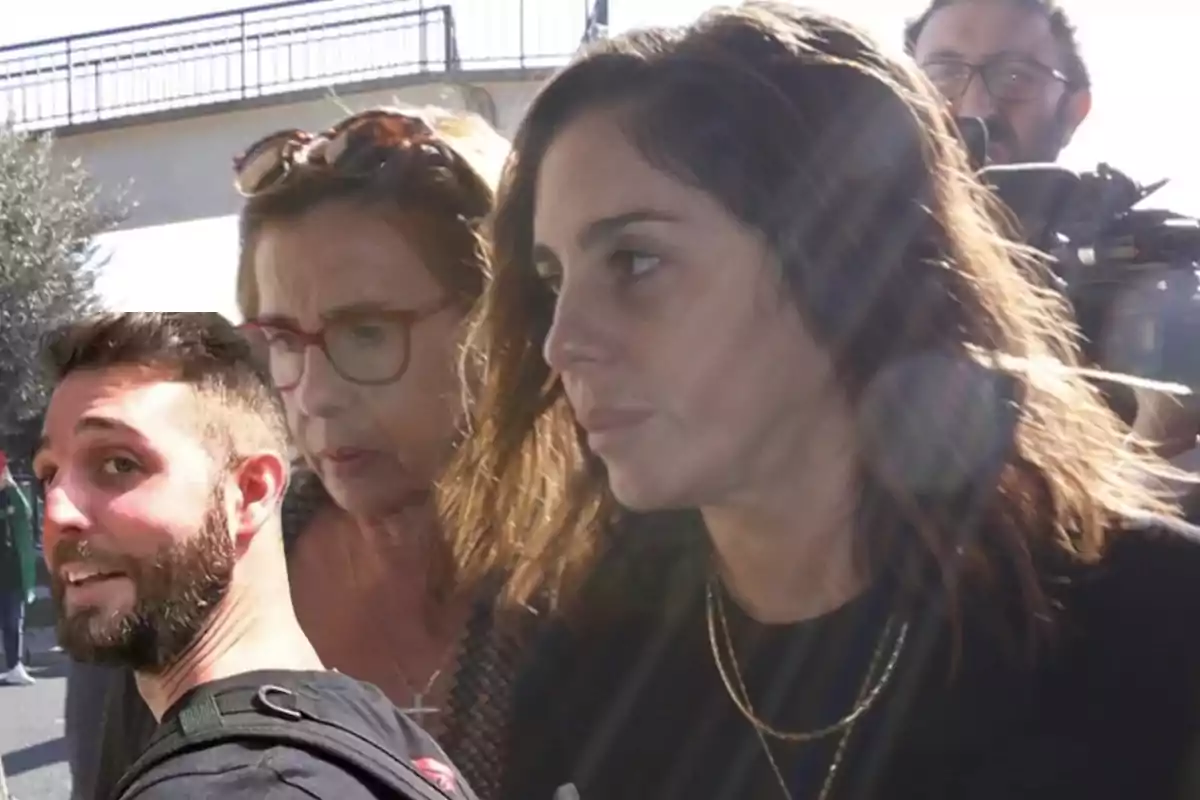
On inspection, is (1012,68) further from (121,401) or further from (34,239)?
(34,239)

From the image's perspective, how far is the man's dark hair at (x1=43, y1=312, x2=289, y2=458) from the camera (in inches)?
48.5

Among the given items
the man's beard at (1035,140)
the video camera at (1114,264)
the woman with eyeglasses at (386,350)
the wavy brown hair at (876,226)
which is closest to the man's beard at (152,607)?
the woman with eyeglasses at (386,350)

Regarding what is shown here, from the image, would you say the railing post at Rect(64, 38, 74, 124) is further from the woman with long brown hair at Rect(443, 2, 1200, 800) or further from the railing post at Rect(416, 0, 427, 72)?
the woman with long brown hair at Rect(443, 2, 1200, 800)

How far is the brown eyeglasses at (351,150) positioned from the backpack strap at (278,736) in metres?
0.52

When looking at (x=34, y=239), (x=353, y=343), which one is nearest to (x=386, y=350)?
(x=353, y=343)

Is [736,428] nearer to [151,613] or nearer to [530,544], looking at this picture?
[530,544]

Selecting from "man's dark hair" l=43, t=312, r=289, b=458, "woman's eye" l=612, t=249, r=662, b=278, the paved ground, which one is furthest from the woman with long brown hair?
the paved ground

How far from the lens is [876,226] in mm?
1119

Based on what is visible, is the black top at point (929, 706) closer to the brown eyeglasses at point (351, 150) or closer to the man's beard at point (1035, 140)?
the brown eyeglasses at point (351, 150)

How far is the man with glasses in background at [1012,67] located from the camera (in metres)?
1.65

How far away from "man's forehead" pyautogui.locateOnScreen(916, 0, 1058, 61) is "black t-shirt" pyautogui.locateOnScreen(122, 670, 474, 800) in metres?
1.01

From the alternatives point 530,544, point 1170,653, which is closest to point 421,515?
point 530,544

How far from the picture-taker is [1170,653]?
40.4 inches

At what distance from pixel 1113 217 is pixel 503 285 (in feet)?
1.98
